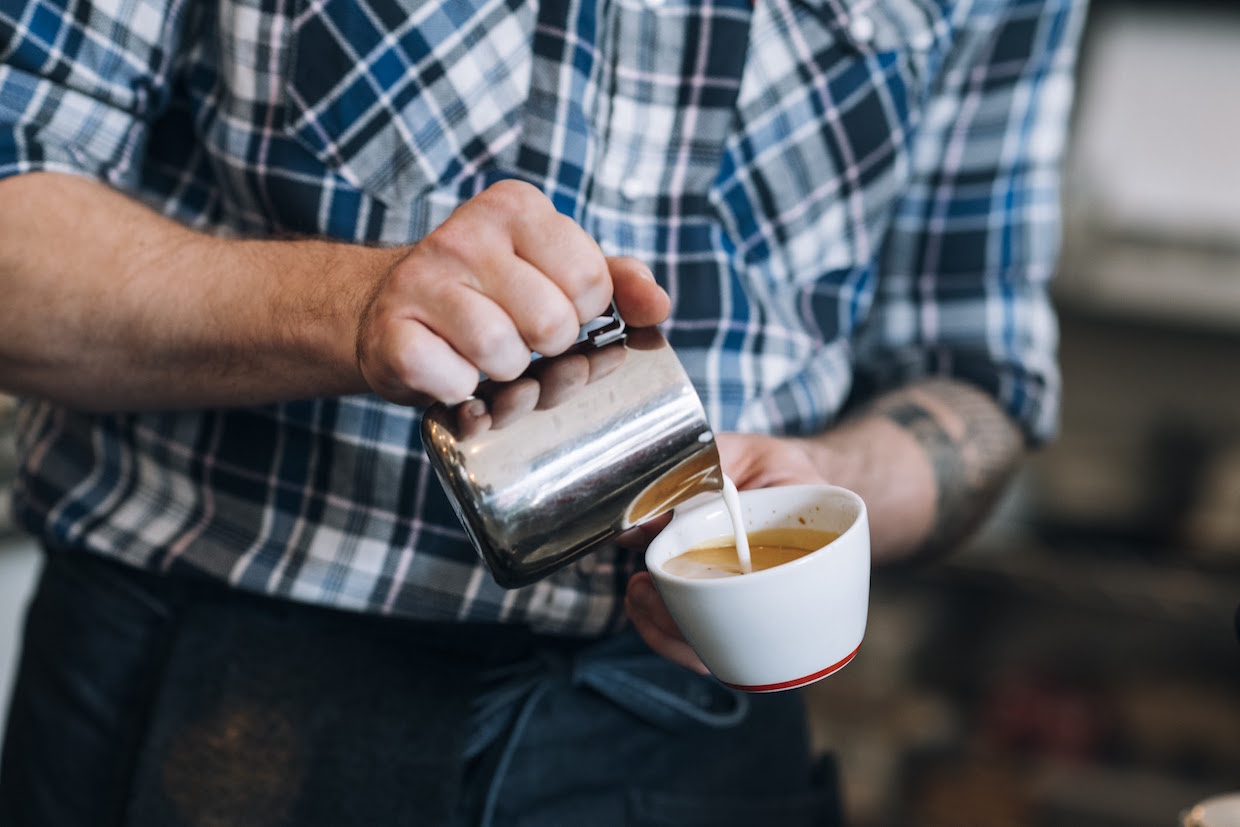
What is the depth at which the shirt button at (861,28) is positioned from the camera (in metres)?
0.88

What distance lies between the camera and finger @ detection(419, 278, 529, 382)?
52 cm

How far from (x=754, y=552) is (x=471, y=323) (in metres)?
0.28

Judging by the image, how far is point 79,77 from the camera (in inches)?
28.4

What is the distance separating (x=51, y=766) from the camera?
89 centimetres

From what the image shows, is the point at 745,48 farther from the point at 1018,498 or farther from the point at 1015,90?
the point at 1018,498

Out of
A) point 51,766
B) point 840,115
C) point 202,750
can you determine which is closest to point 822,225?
point 840,115

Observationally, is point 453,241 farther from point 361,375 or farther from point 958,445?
point 958,445

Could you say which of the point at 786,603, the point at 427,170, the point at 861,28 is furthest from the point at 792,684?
the point at 861,28

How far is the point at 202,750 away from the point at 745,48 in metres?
0.68

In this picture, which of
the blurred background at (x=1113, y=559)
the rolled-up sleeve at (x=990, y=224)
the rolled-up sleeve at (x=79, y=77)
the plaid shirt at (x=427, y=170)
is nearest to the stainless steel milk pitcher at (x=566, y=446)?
the plaid shirt at (x=427, y=170)

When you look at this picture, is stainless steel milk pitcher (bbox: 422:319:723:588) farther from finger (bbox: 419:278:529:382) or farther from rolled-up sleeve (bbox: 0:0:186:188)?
rolled-up sleeve (bbox: 0:0:186:188)

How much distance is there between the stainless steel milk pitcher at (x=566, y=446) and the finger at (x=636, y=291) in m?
0.02

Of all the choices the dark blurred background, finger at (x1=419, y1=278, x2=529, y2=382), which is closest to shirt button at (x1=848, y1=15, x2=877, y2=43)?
finger at (x1=419, y1=278, x2=529, y2=382)

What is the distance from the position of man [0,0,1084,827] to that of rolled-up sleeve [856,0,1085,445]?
1.7 inches
